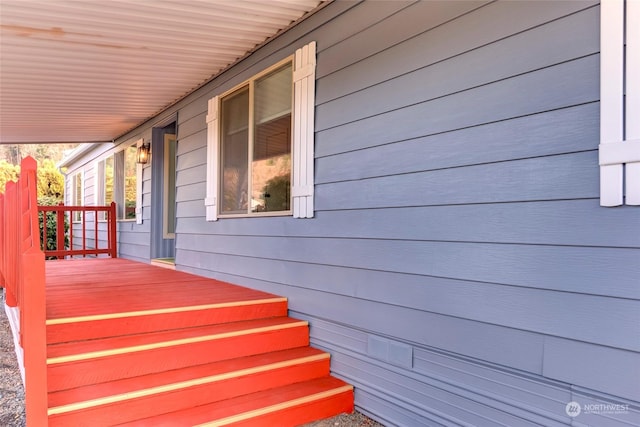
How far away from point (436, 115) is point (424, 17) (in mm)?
534

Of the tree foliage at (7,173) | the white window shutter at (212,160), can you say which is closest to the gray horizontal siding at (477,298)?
the white window shutter at (212,160)

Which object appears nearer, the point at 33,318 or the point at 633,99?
the point at 633,99

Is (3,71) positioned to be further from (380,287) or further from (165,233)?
(380,287)

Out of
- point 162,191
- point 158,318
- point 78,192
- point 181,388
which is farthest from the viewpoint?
point 78,192

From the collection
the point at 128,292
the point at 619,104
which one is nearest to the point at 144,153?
the point at 128,292

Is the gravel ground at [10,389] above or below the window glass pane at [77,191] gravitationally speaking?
below

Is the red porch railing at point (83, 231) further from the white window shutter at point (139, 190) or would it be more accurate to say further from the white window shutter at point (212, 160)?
the white window shutter at point (212, 160)

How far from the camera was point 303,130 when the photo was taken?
306cm

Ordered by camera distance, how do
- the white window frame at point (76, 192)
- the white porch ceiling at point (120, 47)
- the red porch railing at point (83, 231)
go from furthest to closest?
the white window frame at point (76, 192), the red porch railing at point (83, 231), the white porch ceiling at point (120, 47)

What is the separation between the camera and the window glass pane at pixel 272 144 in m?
3.32

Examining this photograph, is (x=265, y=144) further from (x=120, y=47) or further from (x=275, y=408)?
(x=275, y=408)

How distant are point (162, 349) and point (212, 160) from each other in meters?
2.31

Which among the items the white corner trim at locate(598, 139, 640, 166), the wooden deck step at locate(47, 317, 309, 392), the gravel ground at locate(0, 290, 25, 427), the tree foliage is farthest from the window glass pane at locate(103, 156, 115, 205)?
the tree foliage

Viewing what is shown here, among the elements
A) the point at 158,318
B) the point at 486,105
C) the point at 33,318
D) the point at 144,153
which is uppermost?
the point at 144,153
